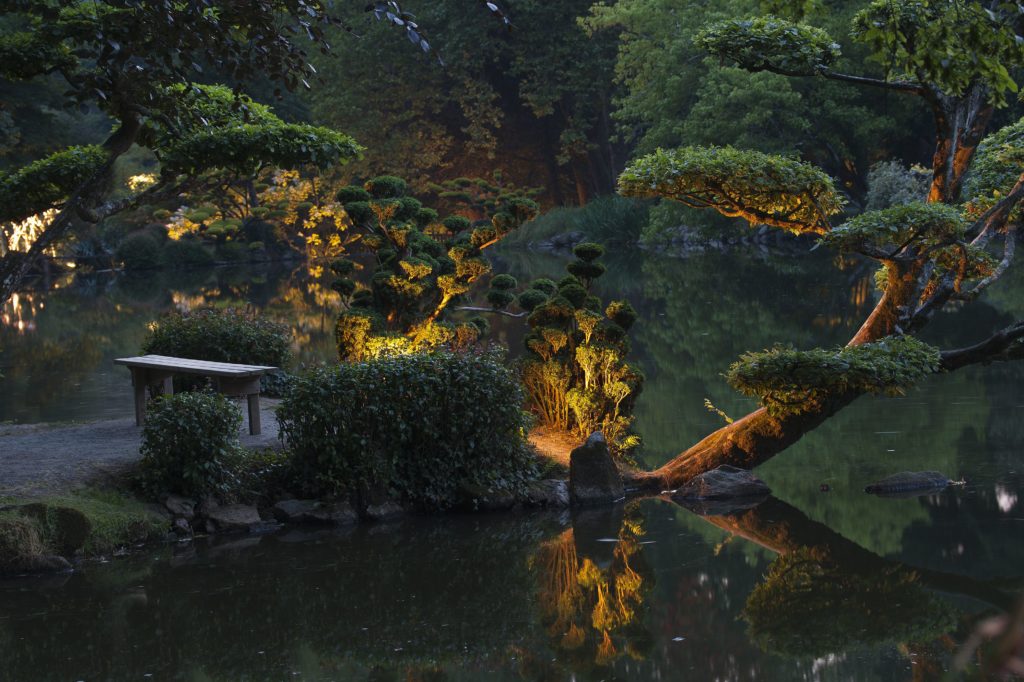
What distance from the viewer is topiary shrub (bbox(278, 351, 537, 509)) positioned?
938 cm

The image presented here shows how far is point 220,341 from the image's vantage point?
42.7ft

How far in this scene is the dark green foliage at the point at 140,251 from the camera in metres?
45.4

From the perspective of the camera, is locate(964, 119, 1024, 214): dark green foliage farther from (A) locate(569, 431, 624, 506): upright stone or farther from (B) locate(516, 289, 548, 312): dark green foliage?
(B) locate(516, 289, 548, 312): dark green foliage

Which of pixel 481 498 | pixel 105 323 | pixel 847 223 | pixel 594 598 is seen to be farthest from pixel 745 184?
pixel 105 323

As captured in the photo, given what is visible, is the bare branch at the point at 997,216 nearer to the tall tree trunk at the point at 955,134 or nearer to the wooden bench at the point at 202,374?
the tall tree trunk at the point at 955,134

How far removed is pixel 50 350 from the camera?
22.2 m

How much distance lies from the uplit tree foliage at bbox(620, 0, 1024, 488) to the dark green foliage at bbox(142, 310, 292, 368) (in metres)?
4.94

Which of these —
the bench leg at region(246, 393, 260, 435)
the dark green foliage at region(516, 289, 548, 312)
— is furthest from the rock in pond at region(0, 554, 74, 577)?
the dark green foliage at region(516, 289, 548, 312)

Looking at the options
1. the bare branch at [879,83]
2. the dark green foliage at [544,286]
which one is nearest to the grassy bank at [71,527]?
the dark green foliage at [544,286]

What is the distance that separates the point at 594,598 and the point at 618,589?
0.24 meters

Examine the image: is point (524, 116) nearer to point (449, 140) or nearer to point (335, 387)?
point (449, 140)

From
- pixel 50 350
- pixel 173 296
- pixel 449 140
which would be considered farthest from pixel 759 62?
pixel 449 140

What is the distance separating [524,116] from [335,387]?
144 ft

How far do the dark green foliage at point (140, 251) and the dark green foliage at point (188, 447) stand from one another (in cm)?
3796
